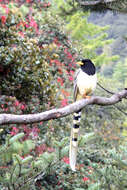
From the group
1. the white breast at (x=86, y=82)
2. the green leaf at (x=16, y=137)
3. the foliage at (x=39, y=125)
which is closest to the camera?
the green leaf at (x=16, y=137)

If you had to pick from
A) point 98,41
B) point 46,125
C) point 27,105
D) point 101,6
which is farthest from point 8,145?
point 98,41

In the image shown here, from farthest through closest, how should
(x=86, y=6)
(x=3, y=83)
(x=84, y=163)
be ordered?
(x=84, y=163)
(x=3, y=83)
(x=86, y=6)

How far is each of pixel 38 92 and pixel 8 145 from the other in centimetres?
125

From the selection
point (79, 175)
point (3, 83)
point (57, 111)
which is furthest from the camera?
point (79, 175)

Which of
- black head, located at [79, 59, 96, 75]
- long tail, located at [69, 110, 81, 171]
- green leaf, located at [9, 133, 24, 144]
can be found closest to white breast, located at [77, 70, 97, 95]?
black head, located at [79, 59, 96, 75]

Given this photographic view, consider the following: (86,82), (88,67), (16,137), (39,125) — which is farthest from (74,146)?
(39,125)

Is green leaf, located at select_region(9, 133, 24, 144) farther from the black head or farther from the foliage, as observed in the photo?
the black head

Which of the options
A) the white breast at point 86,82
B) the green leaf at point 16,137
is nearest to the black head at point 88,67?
the white breast at point 86,82

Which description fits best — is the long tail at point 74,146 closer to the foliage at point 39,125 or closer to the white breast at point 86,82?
the foliage at point 39,125

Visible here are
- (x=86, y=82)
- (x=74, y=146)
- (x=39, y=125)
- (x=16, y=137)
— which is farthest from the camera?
(x=39, y=125)

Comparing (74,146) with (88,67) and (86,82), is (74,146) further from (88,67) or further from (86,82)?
(88,67)

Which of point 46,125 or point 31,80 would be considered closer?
point 31,80

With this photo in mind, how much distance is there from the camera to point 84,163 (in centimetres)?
366

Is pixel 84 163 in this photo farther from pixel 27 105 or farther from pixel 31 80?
pixel 31 80
